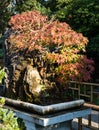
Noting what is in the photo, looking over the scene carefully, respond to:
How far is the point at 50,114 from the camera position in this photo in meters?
4.93

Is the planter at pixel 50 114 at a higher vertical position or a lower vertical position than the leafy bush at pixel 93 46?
lower

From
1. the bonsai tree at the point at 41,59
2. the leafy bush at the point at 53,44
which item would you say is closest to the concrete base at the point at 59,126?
the bonsai tree at the point at 41,59

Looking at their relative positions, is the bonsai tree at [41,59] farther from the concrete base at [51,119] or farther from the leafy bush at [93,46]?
the leafy bush at [93,46]

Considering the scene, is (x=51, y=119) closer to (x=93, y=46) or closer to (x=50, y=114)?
(x=50, y=114)

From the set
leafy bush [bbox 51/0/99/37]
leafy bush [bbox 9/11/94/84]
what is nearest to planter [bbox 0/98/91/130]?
leafy bush [bbox 9/11/94/84]

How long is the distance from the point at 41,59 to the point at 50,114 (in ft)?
4.58

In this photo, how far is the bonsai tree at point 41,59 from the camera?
18.6 feet

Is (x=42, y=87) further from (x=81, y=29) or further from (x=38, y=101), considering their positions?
(x=81, y=29)

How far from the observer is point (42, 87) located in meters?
5.77

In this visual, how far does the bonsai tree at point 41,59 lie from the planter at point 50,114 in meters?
0.45

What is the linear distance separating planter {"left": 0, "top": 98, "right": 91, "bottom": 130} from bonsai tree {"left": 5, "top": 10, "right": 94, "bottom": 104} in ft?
1.49

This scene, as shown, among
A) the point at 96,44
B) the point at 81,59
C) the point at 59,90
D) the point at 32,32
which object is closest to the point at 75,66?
the point at 81,59

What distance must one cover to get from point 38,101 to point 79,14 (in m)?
6.55

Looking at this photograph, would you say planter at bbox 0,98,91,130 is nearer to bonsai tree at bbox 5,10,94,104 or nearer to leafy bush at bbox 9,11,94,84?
bonsai tree at bbox 5,10,94,104
